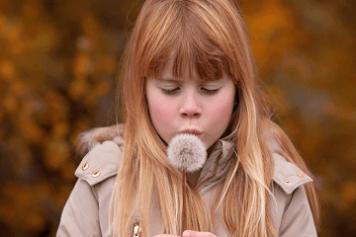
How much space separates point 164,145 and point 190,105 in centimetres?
21

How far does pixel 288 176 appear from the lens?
330 centimetres

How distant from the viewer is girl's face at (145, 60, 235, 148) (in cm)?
311

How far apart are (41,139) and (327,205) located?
150cm

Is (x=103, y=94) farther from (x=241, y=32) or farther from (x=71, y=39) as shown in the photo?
(x=241, y=32)

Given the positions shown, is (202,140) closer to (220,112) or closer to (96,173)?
(220,112)

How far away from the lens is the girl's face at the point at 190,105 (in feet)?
10.2

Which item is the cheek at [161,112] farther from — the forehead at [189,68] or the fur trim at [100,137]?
the fur trim at [100,137]

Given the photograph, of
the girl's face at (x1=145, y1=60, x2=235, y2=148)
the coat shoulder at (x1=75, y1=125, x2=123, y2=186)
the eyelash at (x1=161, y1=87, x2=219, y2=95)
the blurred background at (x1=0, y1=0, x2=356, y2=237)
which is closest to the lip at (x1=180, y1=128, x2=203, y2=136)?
the girl's face at (x1=145, y1=60, x2=235, y2=148)

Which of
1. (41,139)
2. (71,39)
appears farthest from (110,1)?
(41,139)

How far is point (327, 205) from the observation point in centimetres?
589

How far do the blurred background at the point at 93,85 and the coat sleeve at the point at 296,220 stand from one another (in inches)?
84.4

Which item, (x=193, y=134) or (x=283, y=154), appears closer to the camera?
(x=193, y=134)

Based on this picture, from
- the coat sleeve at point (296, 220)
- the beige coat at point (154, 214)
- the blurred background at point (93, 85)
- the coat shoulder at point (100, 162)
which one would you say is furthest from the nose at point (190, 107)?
the blurred background at point (93, 85)

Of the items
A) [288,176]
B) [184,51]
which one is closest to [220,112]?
[184,51]
